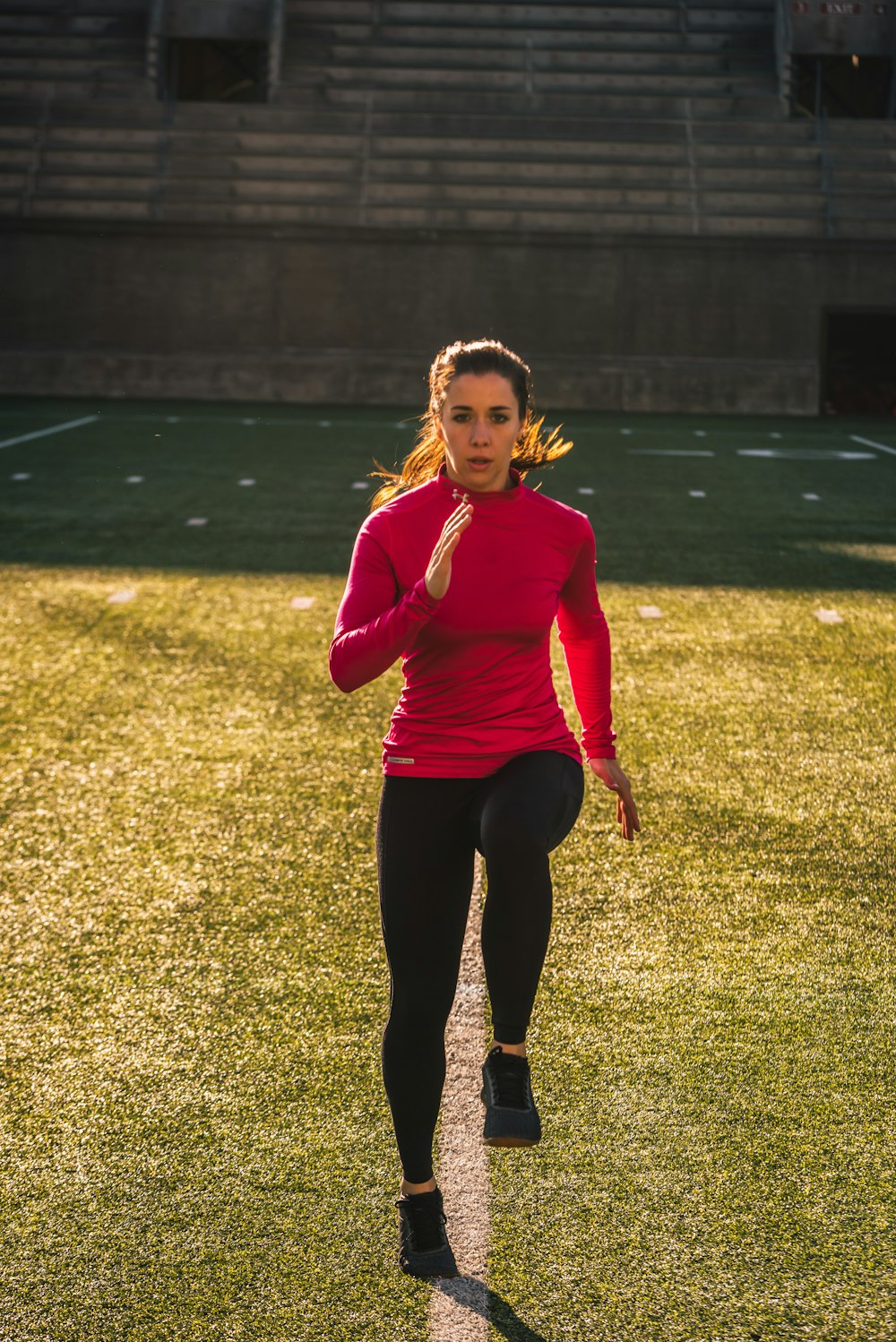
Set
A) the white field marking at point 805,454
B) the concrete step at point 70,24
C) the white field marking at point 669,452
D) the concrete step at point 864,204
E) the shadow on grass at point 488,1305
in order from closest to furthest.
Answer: the shadow on grass at point 488,1305
the white field marking at point 805,454
the white field marking at point 669,452
the concrete step at point 864,204
the concrete step at point 70,24

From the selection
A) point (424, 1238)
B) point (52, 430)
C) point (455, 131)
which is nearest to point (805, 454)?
point (52, 430)

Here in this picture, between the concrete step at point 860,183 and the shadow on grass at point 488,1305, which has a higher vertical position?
the concrete step at point 860,183

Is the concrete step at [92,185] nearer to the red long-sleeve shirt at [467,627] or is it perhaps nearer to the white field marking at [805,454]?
the white field marking at [805,454]

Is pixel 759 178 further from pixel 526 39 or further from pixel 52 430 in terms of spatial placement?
pixel 52 430

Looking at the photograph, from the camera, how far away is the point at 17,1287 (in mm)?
2648

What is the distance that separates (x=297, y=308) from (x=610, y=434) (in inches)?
319

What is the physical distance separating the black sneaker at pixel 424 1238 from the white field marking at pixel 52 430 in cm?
1505

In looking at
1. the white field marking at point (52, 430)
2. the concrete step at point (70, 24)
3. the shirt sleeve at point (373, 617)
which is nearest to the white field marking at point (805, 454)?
the white field marking at point (52, 430)

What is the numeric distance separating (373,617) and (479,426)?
42cm

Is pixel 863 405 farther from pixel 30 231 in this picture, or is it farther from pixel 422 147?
pixel 30 231

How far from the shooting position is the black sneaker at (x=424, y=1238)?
2.63 metres

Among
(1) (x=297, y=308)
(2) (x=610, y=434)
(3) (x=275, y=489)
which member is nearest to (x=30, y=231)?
(1) (x=297, y=308)

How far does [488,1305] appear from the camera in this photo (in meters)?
2.59

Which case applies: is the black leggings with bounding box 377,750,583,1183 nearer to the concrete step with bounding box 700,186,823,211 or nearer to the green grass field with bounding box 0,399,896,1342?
the green grass field with bounding box 0,399,896,1342
